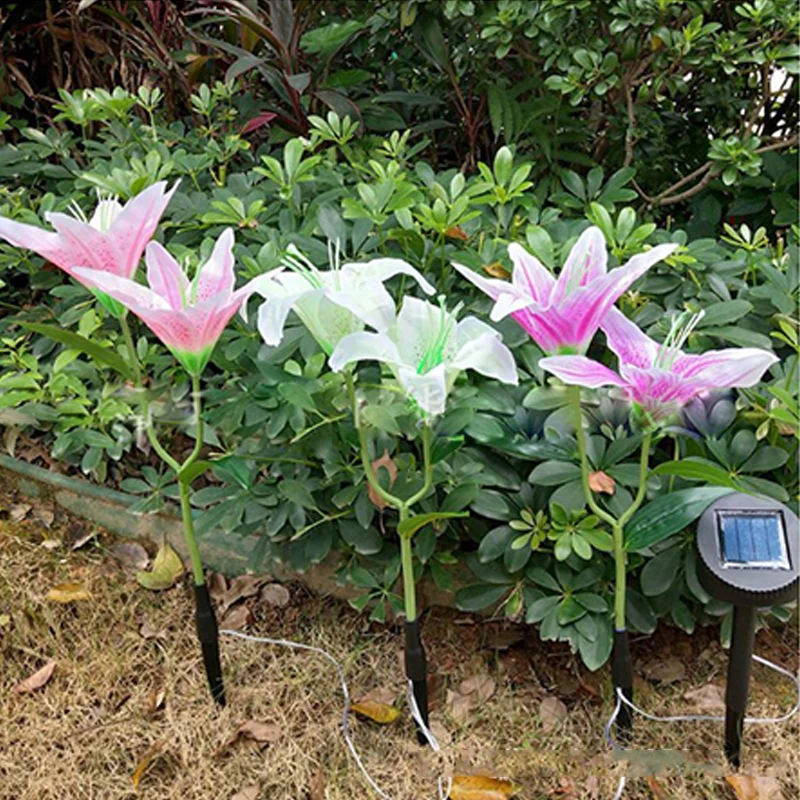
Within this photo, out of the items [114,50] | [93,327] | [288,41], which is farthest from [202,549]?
[114,50]

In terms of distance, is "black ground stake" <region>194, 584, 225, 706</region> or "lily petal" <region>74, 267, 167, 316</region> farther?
"black ground stake" <region>194, 584, 225, 706</region>

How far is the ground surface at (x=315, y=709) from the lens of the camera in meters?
1.44

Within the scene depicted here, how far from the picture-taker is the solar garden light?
1.15 metres

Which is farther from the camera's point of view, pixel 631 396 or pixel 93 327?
pixel 93 327

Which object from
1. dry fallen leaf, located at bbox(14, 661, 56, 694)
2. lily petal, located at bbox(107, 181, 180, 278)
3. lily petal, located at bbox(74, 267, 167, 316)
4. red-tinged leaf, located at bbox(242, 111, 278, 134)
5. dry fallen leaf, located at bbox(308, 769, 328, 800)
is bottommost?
dry fallen leaf, located at bbox(14, 661, 56, 694)

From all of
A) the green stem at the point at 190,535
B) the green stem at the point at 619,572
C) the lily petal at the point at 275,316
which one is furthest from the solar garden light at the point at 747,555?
the green stem at the point at 190,535

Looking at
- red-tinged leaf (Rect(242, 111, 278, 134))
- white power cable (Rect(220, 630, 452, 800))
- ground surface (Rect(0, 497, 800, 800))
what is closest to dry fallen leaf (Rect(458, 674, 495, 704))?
ground surface (Rect(0, 497, 800, 800))

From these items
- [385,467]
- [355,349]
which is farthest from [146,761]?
[355,349]

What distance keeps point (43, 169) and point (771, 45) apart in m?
1.65

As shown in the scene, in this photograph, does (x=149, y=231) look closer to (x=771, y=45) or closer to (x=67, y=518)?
(x=67, y=518)

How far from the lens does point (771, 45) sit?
1.94 m

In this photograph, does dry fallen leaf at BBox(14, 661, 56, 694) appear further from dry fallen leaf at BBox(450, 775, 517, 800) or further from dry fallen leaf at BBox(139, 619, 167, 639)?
dry fallen leaf at BBox(450, 775, 517, 800)

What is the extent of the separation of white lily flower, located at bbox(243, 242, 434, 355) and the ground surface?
66 centimetres

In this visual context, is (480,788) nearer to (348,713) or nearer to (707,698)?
(348,713)
